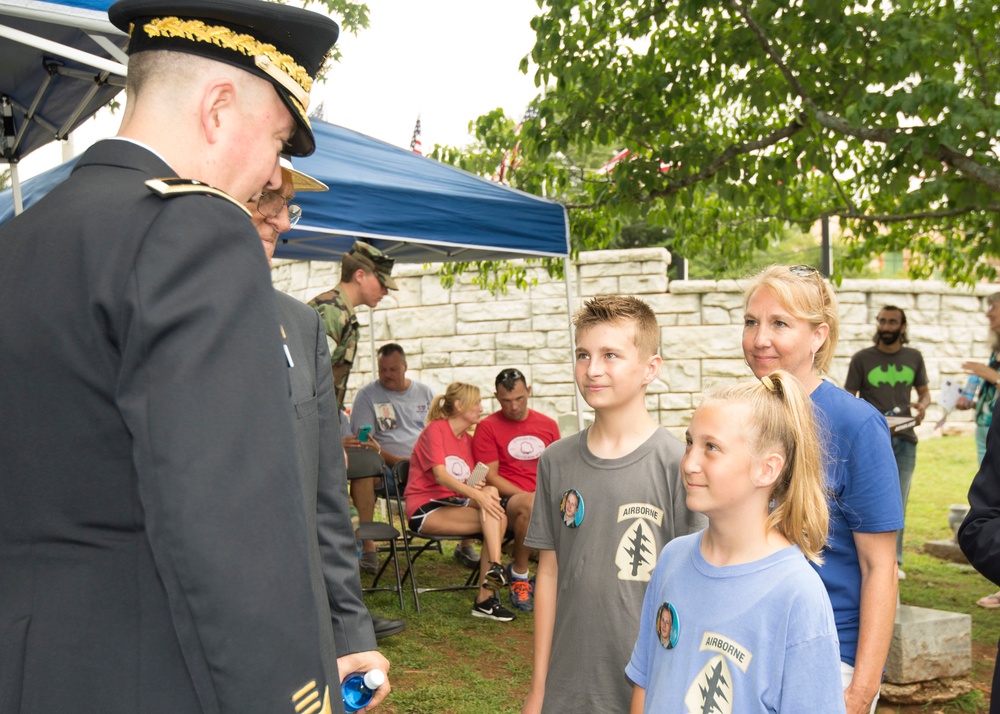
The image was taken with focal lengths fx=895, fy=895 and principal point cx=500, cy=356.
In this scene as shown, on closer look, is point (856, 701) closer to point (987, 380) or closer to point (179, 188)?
point (179, 188)

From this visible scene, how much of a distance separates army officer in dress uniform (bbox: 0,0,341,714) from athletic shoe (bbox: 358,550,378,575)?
6049mm

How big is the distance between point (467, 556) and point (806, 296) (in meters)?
5.82

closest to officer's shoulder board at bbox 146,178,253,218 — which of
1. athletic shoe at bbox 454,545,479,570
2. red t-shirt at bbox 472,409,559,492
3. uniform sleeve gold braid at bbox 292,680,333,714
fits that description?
uniform sleeve gold braid at bbox 292,680,333,714

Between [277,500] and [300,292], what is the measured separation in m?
12.4

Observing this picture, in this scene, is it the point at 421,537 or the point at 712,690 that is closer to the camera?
the point at 712,690

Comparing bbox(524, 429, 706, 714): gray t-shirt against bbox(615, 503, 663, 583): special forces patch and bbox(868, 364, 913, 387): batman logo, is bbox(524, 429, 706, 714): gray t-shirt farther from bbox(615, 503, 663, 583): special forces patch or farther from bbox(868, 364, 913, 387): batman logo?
bbox(868, 364, 913, 387): batman logo

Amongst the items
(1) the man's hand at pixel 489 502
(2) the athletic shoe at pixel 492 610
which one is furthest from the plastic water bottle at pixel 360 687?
(1) the man's hand at pixel 489 502

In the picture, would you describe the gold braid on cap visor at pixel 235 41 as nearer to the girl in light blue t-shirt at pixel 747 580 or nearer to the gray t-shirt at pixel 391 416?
the girl in light blue t-shirt at pixel 747 580

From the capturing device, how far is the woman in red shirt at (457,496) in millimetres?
6176

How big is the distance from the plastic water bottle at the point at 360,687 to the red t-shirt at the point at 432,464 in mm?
4575

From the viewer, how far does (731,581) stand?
182cm

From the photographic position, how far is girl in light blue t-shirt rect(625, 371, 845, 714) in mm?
1697

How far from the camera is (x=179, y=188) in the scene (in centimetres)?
116

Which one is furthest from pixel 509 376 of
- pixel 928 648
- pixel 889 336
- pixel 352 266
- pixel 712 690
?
pixel 712 690
